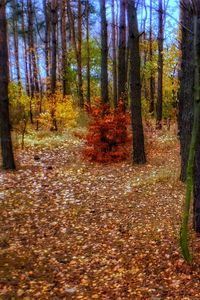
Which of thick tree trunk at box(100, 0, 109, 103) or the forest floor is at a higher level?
thick tree trunk at box(100, 0, 109, 103)

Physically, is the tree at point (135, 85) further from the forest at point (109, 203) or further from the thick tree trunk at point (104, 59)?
the thick tree trunk at point (104, 59)

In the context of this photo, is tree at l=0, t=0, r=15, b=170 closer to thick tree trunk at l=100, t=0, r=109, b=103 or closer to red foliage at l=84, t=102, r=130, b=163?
red foliage at l=84, t=102, r=130, b=163

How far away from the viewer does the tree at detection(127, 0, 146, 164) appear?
908 centimetres

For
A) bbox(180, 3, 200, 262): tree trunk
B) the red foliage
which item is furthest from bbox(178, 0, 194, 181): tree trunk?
the red foliage

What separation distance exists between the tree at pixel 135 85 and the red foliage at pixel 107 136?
69 centimetres

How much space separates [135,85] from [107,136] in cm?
168

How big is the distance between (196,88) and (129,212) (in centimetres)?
330

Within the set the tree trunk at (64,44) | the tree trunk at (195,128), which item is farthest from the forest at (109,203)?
the tree trunk at (64,44)

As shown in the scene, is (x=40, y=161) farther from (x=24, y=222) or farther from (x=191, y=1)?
(x=191, y=1)

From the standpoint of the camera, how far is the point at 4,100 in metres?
8.85

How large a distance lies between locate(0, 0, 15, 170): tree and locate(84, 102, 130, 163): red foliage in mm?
2308

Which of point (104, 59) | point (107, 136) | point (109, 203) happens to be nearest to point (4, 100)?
point (107, 136)

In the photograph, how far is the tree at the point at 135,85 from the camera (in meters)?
9.08

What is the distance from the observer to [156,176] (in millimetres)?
8617
